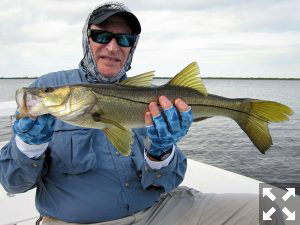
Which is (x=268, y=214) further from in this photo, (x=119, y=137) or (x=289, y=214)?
(x=119, y=137)

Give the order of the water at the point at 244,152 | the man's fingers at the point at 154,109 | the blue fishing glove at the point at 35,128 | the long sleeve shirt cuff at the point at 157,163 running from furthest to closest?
the water at the point at 244,152, the long sleeve shirt cuff at the point at 157,163, the man's fingers at the point at 154,109, the blue fishing glove at the point at 35,128

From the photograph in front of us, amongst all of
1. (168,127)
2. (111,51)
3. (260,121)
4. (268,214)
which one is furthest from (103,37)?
(268,214)

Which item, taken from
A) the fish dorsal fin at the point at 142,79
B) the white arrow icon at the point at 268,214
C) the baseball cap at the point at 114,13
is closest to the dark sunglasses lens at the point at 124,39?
the baseball cap at the point at 114,13

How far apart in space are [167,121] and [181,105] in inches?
6.9

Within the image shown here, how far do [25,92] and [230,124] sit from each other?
20911 millimetres

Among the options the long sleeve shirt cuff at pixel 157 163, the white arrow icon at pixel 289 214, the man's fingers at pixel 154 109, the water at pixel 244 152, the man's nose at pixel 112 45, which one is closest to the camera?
the man's fingers at pixel 154 109

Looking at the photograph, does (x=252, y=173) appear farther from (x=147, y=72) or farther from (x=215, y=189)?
(x=147, y=72)

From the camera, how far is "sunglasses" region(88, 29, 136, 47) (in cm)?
375

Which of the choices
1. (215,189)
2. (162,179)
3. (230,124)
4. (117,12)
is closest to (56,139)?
(162,179)

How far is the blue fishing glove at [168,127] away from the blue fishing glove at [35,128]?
809 millimetres

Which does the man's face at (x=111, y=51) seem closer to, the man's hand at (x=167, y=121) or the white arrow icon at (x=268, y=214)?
the man's hand at (x=167, y=121)

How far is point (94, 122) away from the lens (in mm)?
2959

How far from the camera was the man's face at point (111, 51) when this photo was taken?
378cm

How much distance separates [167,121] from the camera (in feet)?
9.95
